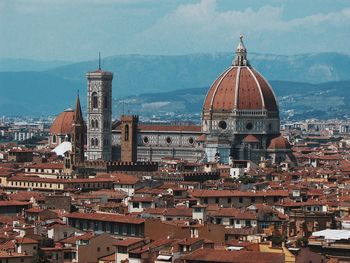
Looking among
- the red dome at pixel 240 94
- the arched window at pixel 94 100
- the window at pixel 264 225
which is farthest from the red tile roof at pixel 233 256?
the arched window at pixel 94 100

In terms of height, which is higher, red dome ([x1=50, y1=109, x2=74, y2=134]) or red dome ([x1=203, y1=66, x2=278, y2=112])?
red dome ([x1=203, y1=66, x2=278, y2=112])

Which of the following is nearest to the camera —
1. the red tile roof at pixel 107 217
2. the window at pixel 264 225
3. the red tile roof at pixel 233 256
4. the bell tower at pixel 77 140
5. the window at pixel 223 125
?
the red tile roof at pixel 233 256

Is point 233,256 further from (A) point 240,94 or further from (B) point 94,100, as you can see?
(B) point 94,100

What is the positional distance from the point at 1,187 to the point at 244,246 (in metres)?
40.3

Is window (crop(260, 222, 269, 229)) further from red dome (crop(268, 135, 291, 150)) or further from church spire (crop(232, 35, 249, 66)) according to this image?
church spire (crop(232, 35, 249, 66))

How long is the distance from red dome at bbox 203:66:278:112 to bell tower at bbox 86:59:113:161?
8.99 m

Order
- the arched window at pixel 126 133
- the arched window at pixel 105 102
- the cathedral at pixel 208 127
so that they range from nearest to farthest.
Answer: the arched window at pixel 126 133 < the cathedral at pixel 208 127 < the arched window at pixel 105 102

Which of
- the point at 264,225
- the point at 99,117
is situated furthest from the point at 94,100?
the point at 264,225

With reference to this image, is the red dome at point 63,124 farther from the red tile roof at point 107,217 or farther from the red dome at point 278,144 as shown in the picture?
the red tile roof at point 107,217

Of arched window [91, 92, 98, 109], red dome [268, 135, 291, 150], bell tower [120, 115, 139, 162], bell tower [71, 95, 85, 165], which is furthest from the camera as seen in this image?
arched window [91, 92, 98, 109]

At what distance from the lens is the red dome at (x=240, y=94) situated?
12575 cm

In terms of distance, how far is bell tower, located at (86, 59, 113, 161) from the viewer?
411ft

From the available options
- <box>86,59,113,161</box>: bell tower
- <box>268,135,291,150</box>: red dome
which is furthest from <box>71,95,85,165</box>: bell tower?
<box>268,135,291,150</box>: red dome

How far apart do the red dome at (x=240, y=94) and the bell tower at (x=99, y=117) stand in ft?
29.5
